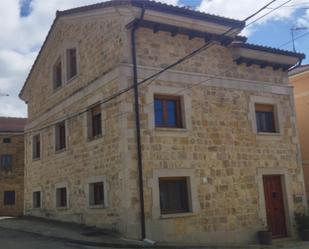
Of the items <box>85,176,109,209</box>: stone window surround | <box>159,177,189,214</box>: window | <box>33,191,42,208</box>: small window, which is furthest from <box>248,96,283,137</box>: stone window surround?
<box>33,191,42,208</box>: small window

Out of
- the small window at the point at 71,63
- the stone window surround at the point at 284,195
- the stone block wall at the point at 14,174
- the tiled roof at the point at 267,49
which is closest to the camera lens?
the stone window surround at the point at 284,195

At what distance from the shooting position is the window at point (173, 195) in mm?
12422

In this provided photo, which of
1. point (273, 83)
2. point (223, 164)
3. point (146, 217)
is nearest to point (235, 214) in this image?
point (223, 164)

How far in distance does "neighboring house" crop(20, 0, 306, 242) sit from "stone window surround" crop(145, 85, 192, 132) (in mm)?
32

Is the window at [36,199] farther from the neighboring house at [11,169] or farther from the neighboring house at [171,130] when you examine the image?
the neighboring house at [11,169]

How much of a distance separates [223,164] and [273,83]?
407cm

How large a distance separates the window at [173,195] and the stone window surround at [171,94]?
5.02 ft

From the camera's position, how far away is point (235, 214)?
13570 mm

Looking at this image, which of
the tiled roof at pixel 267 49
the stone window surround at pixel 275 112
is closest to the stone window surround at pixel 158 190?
the stone window surround at pixel 275 112

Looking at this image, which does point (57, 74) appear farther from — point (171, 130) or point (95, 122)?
point (171, 130)

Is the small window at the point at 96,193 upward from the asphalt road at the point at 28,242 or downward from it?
upward

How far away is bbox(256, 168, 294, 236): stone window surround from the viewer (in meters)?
14.2

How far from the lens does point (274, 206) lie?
1483 cm

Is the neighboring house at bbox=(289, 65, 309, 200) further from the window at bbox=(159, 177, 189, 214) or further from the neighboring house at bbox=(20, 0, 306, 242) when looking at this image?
the window at bbox=(159, 177, 189, 214)
